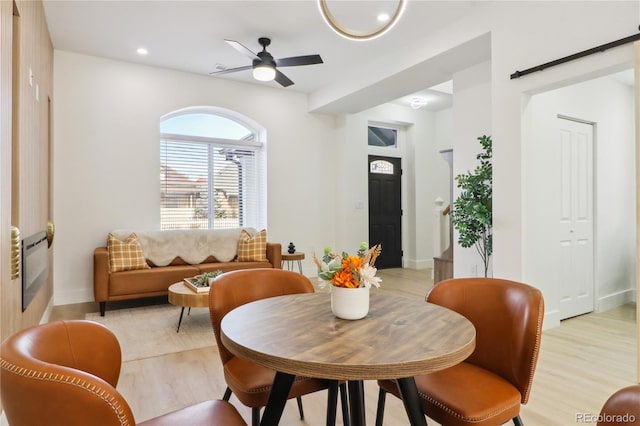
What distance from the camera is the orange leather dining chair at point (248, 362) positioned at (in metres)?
1.51

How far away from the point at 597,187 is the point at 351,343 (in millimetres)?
4329

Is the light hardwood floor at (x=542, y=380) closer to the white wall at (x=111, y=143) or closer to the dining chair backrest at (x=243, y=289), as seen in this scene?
the dining chair backrest at (x=243, y=289)

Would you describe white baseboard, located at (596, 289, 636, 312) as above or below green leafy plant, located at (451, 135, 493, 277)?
below

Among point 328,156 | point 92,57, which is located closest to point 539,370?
point 328,156

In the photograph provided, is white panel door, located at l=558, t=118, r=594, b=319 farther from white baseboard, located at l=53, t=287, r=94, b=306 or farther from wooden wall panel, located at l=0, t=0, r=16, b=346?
white baseboard, located at l=53, t=287, r=94, b=306

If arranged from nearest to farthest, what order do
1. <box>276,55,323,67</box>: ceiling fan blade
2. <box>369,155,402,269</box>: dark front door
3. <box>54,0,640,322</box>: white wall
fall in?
<box>54,0,640,322</box>: white wall < <box>276,55,323,67</box>: ceiling fan blade < <box>369,155,402,269</box>: dark front door

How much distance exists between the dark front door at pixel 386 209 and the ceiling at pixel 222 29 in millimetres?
2535

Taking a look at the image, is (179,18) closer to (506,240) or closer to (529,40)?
(529,40)

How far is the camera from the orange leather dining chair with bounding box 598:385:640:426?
793mm

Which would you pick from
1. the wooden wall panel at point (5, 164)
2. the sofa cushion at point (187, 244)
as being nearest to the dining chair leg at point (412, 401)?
the wooden wall panel at point (5, 164)

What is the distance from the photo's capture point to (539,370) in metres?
2.67

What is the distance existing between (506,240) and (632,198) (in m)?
2.50

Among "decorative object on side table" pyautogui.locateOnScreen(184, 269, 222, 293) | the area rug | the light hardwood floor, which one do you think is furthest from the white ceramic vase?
"decorative object on side table" pyautogui.locateOnScreen(184, 269, 222, 293)

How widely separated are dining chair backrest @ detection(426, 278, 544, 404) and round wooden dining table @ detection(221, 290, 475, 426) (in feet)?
0.83
